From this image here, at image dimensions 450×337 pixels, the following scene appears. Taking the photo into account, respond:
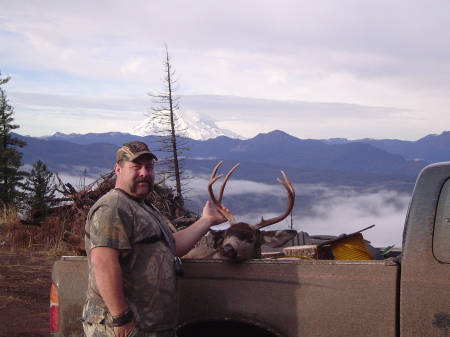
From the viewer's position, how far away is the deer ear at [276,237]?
4.82m

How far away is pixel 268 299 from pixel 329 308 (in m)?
0.40

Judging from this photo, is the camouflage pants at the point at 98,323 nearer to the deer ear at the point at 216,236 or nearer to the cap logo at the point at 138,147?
the cap logo at the point at 138,147

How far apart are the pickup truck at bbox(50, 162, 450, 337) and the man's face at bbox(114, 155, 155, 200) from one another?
604 mm

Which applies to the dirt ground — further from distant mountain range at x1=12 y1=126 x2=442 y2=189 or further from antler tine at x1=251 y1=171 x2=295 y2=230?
distant mountain range at x1=12 y1=126 x2=442 y2=189

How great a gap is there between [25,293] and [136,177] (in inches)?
214

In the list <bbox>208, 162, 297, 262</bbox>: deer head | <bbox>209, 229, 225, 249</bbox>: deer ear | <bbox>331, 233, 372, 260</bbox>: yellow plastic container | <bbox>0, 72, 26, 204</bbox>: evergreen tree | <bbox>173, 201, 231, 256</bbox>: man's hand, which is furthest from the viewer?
<bbox>0, 72, 26, 204</bbox>: evergreen tree

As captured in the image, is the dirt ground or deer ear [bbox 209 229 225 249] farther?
the dirt ground

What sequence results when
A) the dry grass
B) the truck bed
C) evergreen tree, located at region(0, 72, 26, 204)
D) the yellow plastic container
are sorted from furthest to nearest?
evergreen tree, located at region(0, 72, 26, 204) < the dry grass < the yellow plastic container < the truck bed

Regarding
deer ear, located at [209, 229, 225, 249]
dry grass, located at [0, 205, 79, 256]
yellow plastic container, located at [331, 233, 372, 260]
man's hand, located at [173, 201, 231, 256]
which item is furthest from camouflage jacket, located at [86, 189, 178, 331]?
dry grass, located at [0, 205, 79, 256]

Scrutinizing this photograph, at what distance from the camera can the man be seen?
2.87m

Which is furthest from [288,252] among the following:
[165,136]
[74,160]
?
[74,160]

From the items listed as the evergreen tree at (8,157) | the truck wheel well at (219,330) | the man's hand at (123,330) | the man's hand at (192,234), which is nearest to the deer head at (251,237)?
the man's hand at (192,234)

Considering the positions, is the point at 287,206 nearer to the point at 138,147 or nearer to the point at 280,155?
the point at 138,147

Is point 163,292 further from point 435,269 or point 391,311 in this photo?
point 435,269
